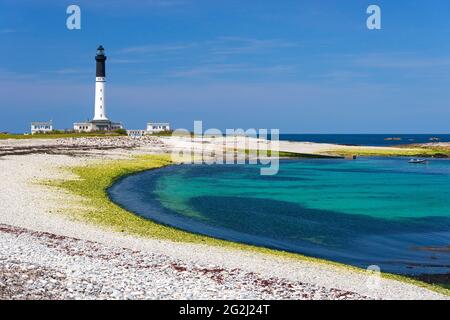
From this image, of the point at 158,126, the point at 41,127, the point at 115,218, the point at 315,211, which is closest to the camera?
the point at 115,218

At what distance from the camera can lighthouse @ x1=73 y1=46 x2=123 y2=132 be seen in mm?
126062

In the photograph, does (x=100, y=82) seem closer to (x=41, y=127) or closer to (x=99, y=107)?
(x=99, y=107)

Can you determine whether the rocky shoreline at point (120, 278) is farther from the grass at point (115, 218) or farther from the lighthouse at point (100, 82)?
the lighthouse at point (100, 82)

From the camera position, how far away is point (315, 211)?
39125 mm

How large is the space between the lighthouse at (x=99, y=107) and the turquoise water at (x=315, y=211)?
209ft

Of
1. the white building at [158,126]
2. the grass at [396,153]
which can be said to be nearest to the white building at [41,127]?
the white building at [158,126]

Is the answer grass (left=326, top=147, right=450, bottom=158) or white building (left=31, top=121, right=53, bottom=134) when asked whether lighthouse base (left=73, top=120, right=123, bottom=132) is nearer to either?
white building (left=31, top=121, right=53, bottom=134)

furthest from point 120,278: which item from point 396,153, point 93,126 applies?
point 93,126

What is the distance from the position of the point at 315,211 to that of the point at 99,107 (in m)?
96.7

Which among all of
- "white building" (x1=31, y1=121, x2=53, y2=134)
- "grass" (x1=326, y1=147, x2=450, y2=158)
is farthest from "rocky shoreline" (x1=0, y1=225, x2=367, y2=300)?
"white building" (x1=31, y1=121, x2=53, y2=134)

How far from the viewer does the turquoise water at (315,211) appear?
2644 cm

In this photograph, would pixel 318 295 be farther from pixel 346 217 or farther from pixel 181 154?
pixel 181 154

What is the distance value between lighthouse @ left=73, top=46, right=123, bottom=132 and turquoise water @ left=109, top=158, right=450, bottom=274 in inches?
2504
